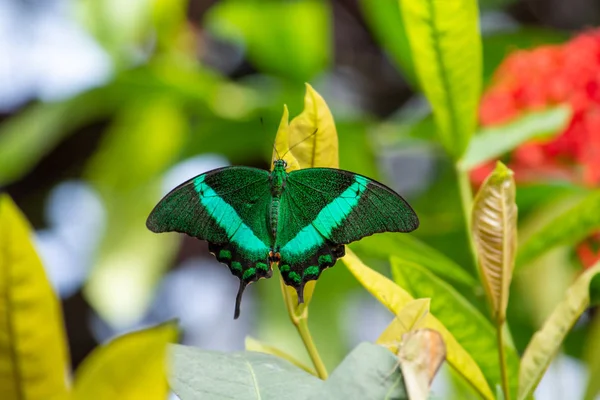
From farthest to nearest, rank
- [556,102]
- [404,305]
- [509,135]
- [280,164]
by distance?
[556,102] → [509,135] → [280,164] → [404,305]

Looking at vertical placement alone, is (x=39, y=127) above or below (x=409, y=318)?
above

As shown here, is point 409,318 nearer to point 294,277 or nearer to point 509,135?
point 294,277

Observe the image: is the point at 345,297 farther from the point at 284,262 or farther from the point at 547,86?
the point at 284,262

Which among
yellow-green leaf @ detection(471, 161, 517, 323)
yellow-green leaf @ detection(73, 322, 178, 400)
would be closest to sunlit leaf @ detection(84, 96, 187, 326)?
yellow-green leaf @ detection(471, 161, 517, 323)

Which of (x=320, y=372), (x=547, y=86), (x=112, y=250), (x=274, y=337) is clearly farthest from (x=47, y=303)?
(x=112, y=250)

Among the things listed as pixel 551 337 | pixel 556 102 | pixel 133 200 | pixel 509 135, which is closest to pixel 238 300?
pixel 551 337

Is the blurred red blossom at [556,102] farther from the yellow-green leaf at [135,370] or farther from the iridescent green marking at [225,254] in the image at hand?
the yellow-green leaf at [135,370]

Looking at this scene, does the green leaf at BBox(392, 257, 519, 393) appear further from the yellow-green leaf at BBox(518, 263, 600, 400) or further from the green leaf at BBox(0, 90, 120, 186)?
the green leaf at BBox(0, 90, 120, 186)

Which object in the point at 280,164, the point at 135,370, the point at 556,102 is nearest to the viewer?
the point at 135,370
